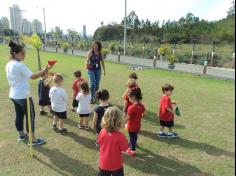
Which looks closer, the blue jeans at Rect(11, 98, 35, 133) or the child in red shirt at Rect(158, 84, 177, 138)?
the blue jeans at Rect(11, 98, 35, 133)

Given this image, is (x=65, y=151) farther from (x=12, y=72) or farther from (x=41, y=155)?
(x=12, y=72)

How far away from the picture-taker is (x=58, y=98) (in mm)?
5848

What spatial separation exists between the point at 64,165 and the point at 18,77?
1.68 m

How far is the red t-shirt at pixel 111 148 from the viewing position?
3.46 m

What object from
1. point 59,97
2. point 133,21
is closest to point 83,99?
point 59,97

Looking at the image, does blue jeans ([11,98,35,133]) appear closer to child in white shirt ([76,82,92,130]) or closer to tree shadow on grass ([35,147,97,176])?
tree shadow on grass ([35,147,97,176])

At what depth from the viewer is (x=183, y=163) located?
15.5ft

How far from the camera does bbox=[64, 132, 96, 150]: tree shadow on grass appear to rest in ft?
17.7

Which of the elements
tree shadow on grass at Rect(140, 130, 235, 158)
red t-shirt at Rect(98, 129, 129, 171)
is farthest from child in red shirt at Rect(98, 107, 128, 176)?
tree shadow on grass at Rect(140, 130, 235, 158)

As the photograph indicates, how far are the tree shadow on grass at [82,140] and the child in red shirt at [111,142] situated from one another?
69.9 inches

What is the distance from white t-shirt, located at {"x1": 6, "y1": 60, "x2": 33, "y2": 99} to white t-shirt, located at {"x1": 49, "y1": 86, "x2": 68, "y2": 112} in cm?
92

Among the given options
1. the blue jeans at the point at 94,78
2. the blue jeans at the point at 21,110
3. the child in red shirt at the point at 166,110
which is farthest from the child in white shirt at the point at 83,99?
the blue jeans at the point at 94,78

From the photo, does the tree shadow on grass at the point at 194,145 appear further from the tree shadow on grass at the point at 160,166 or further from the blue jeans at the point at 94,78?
the blue jeans at the point at 94,78

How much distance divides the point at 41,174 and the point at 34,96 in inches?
209
